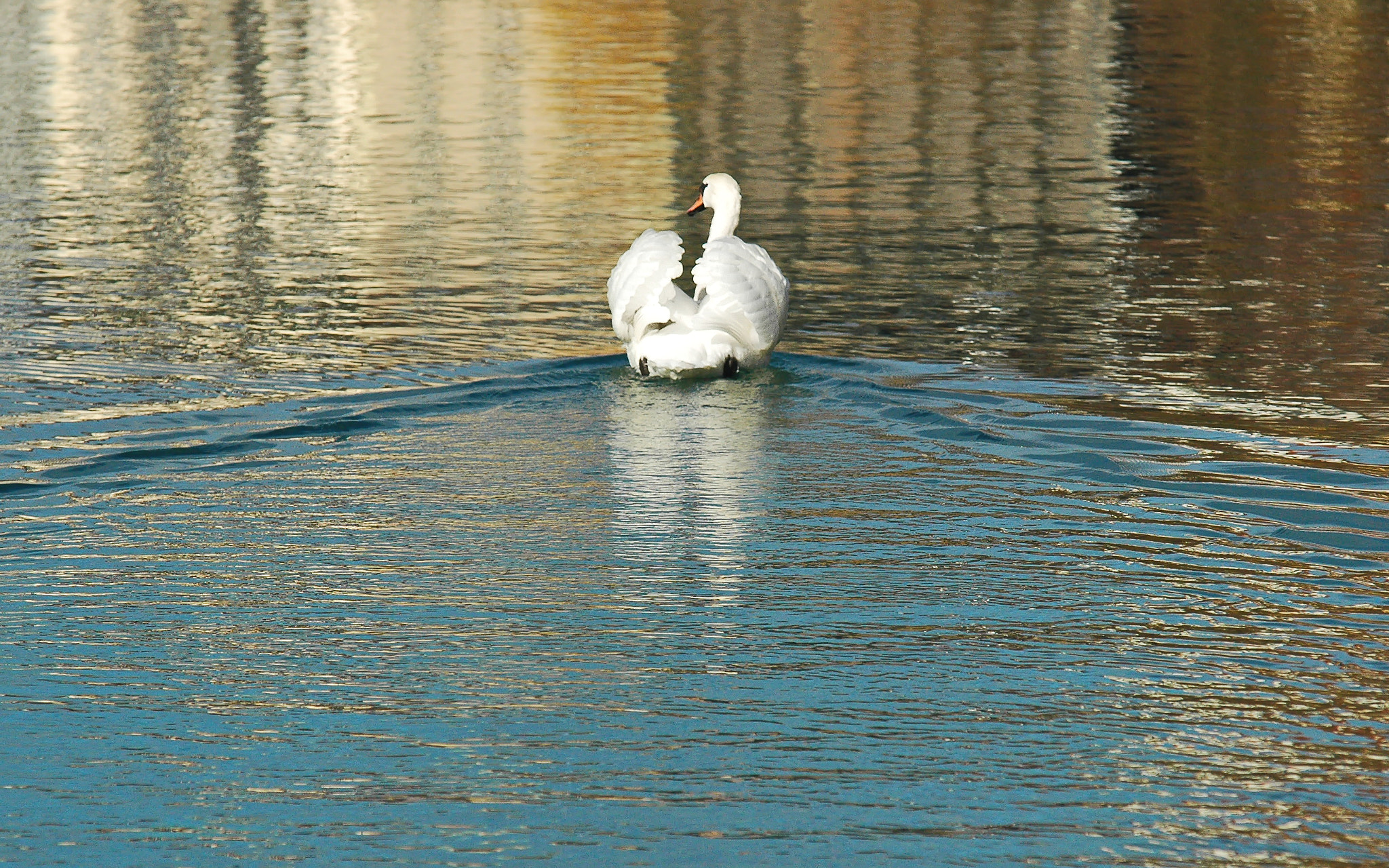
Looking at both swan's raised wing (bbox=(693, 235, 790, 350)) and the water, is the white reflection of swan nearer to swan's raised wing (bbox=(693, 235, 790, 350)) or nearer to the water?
the water

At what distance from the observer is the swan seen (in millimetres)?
9789

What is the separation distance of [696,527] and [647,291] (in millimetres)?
3041

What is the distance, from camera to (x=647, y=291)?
993 cm

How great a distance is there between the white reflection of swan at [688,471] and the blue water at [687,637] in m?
0.03

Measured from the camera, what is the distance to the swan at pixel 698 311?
979cm

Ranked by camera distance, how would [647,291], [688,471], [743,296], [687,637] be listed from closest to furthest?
[687,637] → [688,471] → [743,296] → [647,291]

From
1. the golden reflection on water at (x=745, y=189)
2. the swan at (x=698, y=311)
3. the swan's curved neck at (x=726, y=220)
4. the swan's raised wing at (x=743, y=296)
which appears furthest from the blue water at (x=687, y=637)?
the swan's curved neck at (x=726, y=220)

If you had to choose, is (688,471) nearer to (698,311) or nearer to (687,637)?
(687,637)

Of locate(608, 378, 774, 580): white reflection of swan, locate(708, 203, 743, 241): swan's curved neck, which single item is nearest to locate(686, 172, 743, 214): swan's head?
locate(708, 203, 743, 241): swan's curved neck

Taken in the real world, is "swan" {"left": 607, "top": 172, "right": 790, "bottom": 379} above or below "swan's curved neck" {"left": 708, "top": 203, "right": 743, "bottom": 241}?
below

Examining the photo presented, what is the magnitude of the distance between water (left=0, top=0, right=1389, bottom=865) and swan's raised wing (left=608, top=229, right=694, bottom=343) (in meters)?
0.35

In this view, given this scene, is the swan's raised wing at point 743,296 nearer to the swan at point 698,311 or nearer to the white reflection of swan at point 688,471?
the swan at point 698,311

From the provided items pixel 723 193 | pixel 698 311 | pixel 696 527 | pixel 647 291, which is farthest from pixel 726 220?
pixel 696 527

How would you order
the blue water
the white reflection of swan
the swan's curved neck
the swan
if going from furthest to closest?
the swan's curved neck, the swan, the white reflection of swan, the blue water
